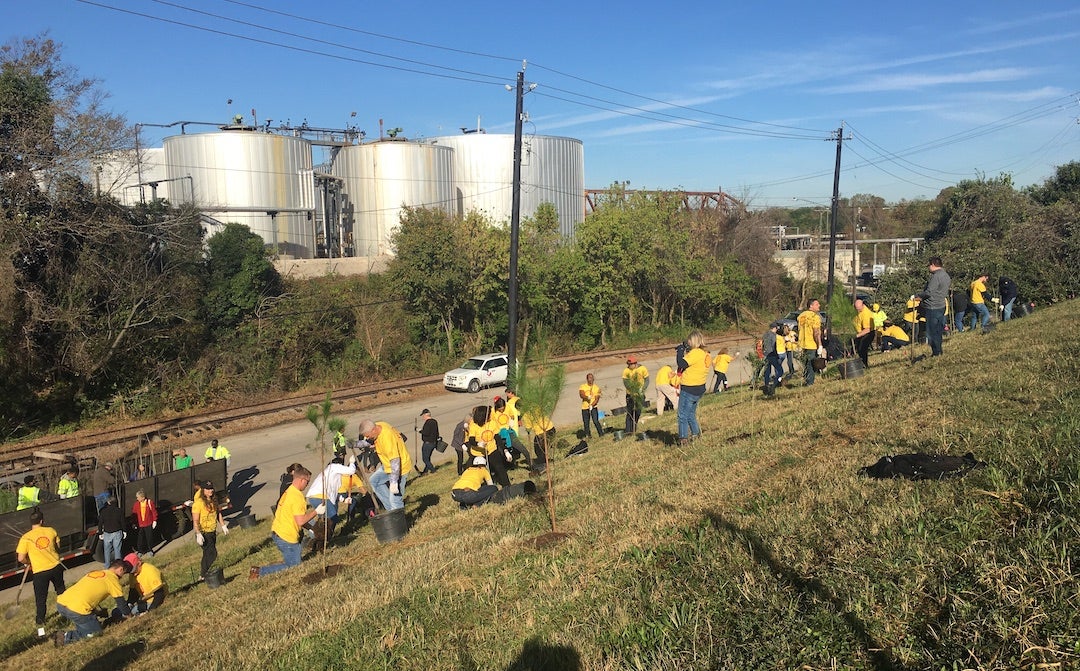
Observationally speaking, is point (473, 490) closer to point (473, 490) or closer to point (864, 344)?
point (473, 490)

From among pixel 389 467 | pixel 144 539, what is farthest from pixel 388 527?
pixel 144 539

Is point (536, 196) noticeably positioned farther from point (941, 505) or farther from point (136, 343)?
Result: point (941, 505)

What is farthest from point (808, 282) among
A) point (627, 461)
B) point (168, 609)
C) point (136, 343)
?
point (168, 609)

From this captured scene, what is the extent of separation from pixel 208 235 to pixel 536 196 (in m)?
22.9

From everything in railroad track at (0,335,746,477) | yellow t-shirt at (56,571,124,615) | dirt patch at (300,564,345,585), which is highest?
dirt patch at (300,564,345,585)

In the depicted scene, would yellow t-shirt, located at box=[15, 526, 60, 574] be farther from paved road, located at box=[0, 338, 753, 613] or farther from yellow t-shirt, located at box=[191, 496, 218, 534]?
yellow t-shirt, located at box=[191, 496, 218, 534]

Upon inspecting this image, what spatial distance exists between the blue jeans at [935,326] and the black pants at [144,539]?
13.6m

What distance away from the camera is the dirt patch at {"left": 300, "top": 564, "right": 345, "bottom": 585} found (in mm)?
7730

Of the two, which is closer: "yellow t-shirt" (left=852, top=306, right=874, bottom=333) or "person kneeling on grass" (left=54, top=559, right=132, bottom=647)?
"person kneeling on grass" (left=54, top=559, right=132, bottom=647)

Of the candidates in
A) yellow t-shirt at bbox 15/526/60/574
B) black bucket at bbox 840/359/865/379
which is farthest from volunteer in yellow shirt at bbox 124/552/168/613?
black bucket at bbox 840/359/865/379

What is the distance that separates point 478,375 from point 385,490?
1912 centimetres

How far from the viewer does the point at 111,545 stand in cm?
1155

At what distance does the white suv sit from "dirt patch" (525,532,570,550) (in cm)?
2190

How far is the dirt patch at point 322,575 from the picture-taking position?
304 inches
